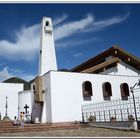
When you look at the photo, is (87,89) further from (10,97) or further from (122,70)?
(10,97)

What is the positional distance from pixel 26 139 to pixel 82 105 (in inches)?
368

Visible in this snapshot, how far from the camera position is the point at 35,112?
21406 mm

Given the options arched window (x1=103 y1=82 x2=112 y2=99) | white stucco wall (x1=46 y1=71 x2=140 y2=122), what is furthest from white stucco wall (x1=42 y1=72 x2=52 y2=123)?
arched window (x1=103 y1=82 x2=112 y2=99)

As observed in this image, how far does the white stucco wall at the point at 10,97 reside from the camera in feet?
103

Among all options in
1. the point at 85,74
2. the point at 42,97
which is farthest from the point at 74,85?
the point at 42,97

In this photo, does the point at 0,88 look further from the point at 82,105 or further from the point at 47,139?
the point at 47,139

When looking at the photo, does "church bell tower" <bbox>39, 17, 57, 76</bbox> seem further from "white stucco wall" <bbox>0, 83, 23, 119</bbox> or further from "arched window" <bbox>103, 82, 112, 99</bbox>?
"white stucco wall" <bbox>0, 83, 23, 119</bbox>

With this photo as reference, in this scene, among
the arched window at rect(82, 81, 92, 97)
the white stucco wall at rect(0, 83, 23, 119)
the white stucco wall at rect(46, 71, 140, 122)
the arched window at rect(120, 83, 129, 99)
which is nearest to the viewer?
the white stucco wall at rect(46, 71, 140, 122)

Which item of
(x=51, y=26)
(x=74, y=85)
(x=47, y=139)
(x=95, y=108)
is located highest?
(x=51, y=26)

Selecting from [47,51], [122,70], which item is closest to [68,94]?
[47,51]

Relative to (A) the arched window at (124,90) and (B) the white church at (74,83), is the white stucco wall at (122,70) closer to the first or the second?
(B) the white church at (74,83)

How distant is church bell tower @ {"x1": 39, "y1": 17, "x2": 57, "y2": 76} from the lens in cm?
2203

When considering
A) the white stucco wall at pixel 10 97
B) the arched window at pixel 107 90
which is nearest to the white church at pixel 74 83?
the arched window at pixel 107 90

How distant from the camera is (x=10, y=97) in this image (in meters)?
32.3
